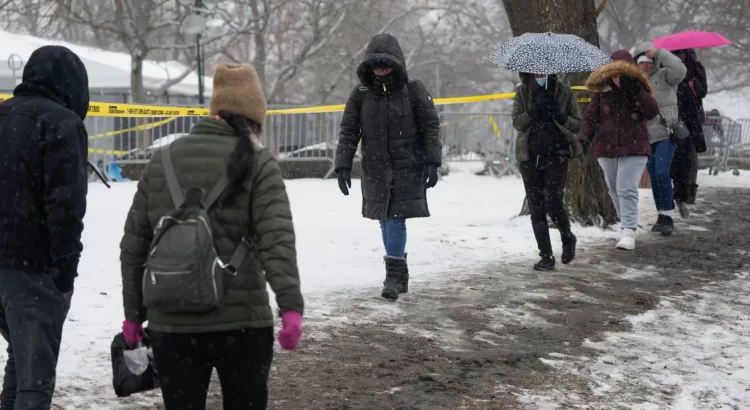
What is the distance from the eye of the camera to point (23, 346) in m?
3.77

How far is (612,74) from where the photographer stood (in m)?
9.35

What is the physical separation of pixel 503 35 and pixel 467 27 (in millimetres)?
1731

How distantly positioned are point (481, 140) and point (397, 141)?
12.8 meters

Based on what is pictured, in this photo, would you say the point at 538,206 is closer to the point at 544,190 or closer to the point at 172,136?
the point at 544,190

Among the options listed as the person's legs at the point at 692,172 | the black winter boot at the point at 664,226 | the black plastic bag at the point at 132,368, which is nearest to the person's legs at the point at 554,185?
the black winter boot at the point at 664,226

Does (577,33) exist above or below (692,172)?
above

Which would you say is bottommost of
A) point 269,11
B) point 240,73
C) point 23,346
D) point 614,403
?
point 614,403

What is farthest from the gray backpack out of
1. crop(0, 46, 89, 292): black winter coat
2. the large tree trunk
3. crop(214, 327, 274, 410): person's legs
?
the large tree trunk

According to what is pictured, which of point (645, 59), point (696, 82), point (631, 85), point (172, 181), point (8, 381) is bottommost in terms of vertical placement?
point (8, 381)

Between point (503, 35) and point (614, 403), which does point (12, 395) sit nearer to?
point (614, 403)

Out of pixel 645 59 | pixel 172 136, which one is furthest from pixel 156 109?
pixel 645 59

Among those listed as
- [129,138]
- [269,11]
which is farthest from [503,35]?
[129,138]

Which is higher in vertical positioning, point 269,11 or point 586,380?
point 269,11

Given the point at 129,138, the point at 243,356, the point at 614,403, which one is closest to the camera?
the point at 243,356
